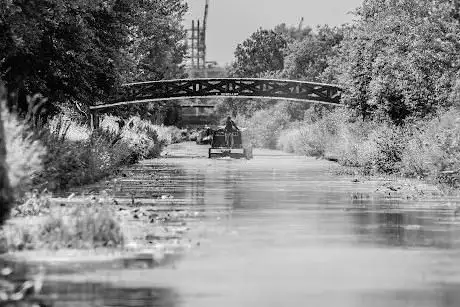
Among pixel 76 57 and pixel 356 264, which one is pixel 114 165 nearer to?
pixel 76 57

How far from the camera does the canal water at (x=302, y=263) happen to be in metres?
13.9

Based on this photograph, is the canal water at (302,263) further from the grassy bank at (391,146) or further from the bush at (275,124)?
the bush at (275,124)

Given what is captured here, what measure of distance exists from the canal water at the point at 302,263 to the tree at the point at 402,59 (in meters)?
9.18

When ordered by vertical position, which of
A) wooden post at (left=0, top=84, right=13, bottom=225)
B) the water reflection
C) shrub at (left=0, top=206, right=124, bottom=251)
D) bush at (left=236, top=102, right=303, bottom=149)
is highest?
bush at (left=236, top=102, right=303, bottom=149)

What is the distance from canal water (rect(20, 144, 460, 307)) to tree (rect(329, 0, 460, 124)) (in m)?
9.18

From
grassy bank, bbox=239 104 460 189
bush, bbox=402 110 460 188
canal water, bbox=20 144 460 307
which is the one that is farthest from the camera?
grassy bank, bbox=239 104 460 189

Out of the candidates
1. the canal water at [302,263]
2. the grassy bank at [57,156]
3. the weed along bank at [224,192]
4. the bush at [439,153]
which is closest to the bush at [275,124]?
the weed along bank at [224,192]

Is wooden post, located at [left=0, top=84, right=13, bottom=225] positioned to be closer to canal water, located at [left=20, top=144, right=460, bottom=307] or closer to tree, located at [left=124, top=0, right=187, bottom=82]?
canal water, located at [left=20, top=144, right=460, bottom=307]

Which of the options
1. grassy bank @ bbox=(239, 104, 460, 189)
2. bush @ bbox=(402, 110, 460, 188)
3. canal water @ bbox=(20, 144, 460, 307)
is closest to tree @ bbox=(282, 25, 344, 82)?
grassy bank @ bbox=(239, 104, 460, 189)

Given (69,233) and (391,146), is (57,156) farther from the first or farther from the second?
(391,146)

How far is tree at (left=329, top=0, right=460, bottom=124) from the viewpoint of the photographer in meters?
39.5

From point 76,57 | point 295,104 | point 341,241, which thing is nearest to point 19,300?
point 341,241

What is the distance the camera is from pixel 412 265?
673 inches

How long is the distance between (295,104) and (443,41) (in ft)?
279
